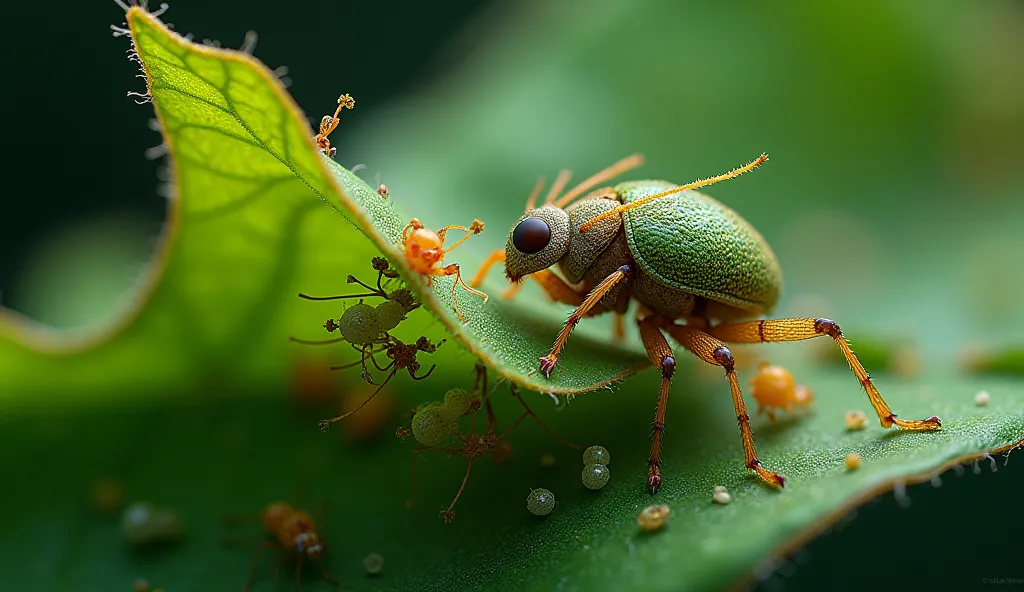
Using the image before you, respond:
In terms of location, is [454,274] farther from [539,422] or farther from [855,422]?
[855,422]

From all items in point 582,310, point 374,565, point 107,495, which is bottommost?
point 107,495

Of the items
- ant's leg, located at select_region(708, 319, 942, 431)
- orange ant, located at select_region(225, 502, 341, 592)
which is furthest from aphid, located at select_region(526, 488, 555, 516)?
ant's leg, located at select_region(708, 319, 942, 431)

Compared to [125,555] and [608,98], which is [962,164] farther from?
[125,555]

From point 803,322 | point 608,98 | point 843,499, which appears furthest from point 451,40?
point 843,499

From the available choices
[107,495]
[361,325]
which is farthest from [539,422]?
[107,495]

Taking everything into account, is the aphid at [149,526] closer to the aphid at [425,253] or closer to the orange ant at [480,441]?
the orange ant at [480,441]
